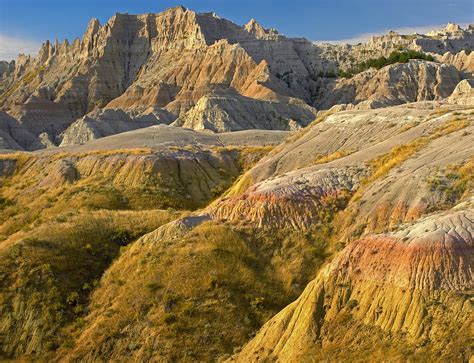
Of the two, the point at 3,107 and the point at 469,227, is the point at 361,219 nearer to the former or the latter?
the point at 469,227

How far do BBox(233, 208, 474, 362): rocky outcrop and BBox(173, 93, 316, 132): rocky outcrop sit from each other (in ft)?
261

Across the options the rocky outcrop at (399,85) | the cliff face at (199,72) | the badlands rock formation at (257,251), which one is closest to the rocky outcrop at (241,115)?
the cliff face at (199,72)

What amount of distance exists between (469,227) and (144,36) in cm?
15956

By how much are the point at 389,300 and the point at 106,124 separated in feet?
325

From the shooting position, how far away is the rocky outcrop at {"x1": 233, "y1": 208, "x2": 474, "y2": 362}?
62.0 feet

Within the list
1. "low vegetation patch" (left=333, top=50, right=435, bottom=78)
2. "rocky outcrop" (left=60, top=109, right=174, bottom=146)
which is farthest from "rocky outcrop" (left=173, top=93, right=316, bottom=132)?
"low vegetation patch" (left=333, top=50, right=435, bottom=78)

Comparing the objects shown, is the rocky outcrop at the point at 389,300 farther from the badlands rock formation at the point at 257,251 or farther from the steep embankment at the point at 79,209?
the steep embankment at the point at 79,209

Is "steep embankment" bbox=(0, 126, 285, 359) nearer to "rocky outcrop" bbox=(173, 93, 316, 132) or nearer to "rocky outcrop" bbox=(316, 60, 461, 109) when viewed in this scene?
"rocky outcrop" bbox=(173, 93, 316, 132)

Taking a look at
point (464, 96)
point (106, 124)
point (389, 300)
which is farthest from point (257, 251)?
point (106, 124)

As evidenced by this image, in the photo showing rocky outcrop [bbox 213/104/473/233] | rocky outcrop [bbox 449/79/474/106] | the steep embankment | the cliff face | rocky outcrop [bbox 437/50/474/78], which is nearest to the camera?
the steep embankment

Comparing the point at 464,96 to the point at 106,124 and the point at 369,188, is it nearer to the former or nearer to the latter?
the point at 369,188

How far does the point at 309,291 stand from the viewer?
879 inches

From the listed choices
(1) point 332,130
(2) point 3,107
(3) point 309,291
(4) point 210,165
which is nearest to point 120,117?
(2) point 3,107

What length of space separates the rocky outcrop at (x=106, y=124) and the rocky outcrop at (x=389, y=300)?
88.0 meters
